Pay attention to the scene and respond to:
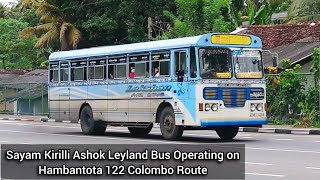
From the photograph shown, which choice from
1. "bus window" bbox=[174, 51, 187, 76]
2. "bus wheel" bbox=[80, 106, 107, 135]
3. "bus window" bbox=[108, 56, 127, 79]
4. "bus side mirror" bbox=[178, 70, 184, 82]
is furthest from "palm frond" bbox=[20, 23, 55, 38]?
"bus side mirror" bbox=[178, 70, 184, 82]

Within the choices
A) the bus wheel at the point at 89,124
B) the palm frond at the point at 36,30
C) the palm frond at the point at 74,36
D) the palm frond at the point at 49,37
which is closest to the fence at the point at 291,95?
the bus wheel at the point at 89,124

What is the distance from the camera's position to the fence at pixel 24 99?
1848 inches

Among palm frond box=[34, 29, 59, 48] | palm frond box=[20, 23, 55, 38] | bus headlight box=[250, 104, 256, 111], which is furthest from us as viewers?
palm frond box=[20, 23, 55, 38]

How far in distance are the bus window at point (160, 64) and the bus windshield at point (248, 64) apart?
6.88 feet

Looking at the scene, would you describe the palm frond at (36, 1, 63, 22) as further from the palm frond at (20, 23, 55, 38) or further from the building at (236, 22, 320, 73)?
the building at (236, 22, 320, 73)

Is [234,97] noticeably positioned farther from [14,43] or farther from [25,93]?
[14,43]

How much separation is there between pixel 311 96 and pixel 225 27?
33.7ft

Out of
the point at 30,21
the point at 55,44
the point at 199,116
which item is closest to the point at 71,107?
the point at 199,116

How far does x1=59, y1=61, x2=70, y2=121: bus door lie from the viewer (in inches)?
1050

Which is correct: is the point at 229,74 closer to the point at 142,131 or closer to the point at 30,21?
the point at 142,131

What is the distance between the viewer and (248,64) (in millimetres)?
21312

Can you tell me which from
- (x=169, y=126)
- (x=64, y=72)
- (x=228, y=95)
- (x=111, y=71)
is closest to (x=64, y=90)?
(x=64, y=72)

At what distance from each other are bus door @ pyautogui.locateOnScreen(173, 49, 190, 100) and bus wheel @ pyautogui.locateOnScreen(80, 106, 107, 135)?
505 cm

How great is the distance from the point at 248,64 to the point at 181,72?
212cm
